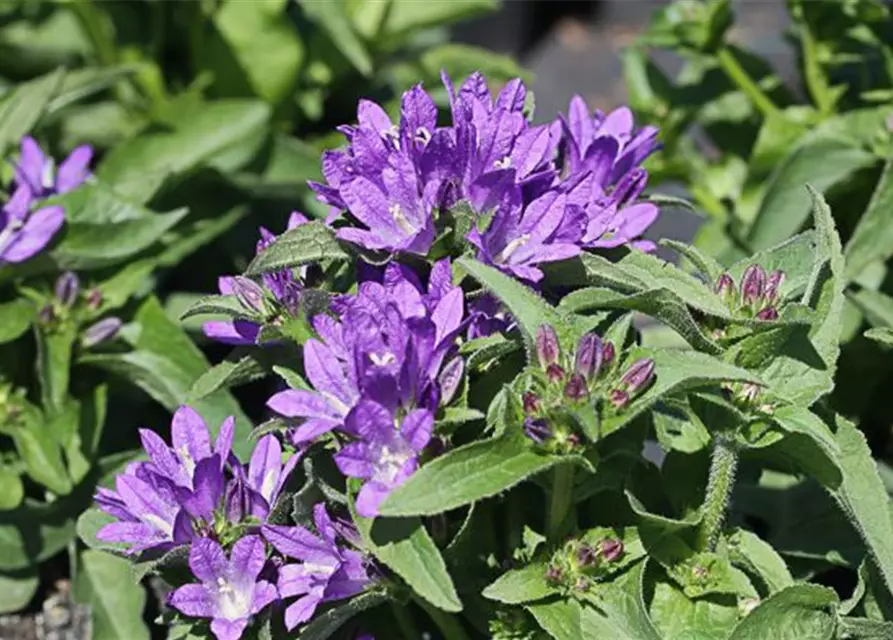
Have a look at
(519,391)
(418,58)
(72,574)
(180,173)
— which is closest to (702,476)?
(519,391)

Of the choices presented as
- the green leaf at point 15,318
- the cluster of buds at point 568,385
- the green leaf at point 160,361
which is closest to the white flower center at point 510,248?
the cluster of buds at point 568,385

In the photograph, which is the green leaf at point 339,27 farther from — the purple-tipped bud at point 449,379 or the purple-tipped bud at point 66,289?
the purple-tipped bud at point 449,379

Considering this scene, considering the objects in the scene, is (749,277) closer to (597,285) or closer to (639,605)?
(597,285)

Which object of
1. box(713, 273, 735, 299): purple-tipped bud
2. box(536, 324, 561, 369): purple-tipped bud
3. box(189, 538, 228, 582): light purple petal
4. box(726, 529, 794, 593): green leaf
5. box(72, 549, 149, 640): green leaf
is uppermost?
box(536, 324, 561, 369): purple-tipped bud

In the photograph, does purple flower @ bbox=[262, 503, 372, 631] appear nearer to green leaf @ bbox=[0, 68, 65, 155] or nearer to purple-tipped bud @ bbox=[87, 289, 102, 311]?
purple-tipped bud @ bbox=[87, 289, 102, 311]


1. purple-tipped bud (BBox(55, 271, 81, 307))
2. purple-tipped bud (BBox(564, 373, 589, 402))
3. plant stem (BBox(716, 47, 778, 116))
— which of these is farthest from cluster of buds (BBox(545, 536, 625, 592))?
plant stem (BBox(716, 47, 778, 116))

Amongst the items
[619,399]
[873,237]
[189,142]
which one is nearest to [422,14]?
[189,142]

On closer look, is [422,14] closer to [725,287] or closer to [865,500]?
[725,287]
